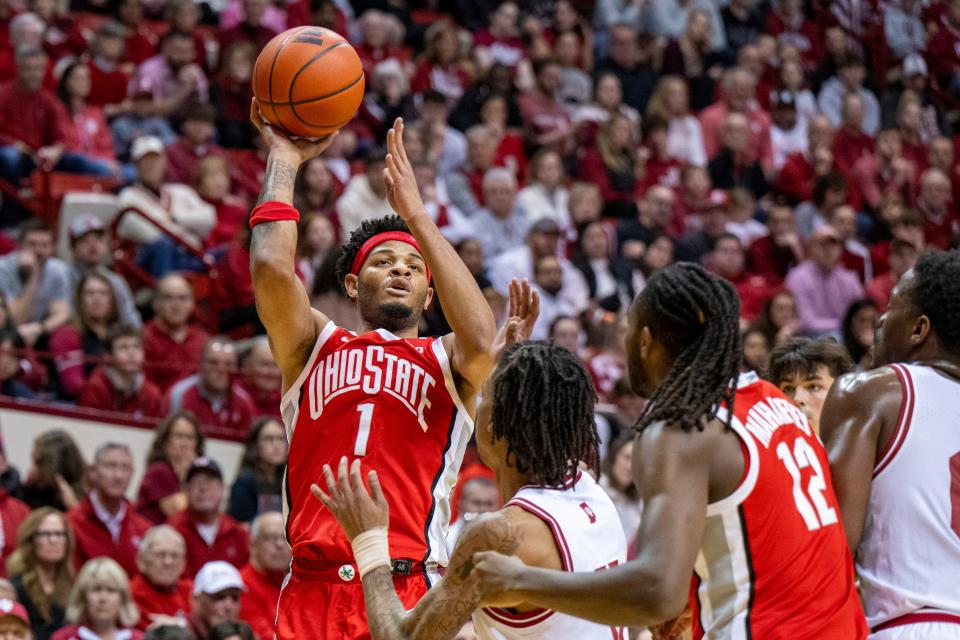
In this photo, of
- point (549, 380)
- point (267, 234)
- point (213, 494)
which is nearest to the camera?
point (549, 380)

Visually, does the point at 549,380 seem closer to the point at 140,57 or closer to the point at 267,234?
the point at 267,234

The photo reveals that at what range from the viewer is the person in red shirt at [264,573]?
27.5 ft

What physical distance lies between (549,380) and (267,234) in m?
1.41

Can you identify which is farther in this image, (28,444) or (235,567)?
(28,444)

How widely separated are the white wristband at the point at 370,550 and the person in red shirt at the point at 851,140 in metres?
12.8

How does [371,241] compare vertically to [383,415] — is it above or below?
above

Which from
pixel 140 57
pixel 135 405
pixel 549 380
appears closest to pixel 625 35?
pixel 140 57

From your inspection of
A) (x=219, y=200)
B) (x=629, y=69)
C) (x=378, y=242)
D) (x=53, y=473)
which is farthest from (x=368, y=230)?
(x=629, y=69)

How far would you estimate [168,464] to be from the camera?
361 inches

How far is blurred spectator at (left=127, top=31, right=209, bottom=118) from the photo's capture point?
13.0 meters

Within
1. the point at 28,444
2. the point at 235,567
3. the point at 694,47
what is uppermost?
the point at 694,47

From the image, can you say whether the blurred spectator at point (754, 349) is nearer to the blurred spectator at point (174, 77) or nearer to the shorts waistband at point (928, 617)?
the blurred spectator at point (174, 77)

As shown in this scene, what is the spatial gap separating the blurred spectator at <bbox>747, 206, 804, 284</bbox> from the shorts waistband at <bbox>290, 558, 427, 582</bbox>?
30.9 feet

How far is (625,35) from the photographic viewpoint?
16125 mm
